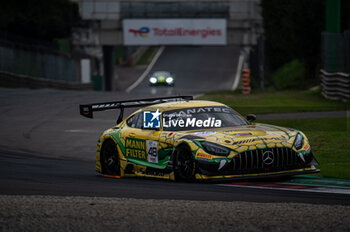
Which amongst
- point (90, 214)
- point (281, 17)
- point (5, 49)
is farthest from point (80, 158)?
point (281, 17)

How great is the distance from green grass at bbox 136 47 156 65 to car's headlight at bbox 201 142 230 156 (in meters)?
80.0

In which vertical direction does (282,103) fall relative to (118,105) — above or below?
below

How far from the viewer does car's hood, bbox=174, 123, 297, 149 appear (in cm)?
1108

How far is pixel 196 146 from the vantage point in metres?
11.1

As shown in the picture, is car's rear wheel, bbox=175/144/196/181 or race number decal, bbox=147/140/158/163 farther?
race number decal, bbox=147/140/158/163

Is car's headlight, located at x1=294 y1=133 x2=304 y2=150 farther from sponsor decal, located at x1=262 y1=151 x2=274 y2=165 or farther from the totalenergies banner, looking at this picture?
the totalenergies banner

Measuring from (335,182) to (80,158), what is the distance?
736cm

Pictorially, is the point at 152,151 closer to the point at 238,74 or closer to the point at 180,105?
the point at 180,105

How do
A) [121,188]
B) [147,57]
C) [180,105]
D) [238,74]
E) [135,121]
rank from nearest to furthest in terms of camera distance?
[121,188], [180,105], [135,121], [238,74], [147,57]

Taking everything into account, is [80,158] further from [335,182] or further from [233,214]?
[233,214]

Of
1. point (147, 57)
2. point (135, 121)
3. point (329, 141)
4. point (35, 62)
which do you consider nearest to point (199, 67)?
point (147, 57)

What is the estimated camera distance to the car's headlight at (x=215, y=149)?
431 inches

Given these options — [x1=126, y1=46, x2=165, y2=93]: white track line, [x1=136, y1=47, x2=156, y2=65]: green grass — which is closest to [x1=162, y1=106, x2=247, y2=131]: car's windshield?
[x1=126, y1=46, x2=165, y2=93]: white track line

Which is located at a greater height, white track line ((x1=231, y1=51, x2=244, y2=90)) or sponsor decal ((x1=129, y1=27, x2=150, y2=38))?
sponsor decal ((x1=129, y1=27, x2=150, y2=38))
